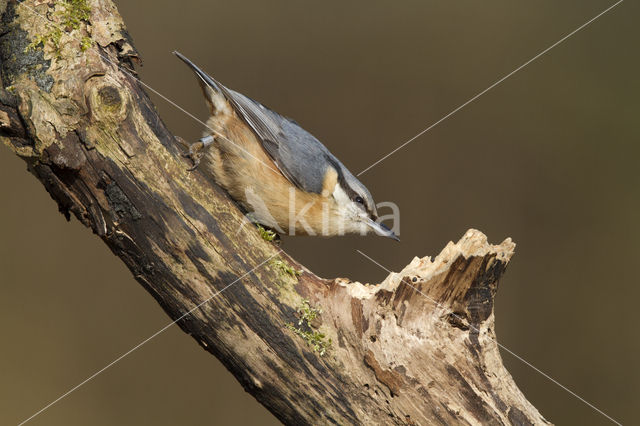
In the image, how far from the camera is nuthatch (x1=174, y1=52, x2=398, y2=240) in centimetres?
205

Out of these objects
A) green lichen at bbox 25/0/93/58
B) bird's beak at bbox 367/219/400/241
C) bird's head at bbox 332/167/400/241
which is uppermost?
green lichen at bbox 25/0/93/58

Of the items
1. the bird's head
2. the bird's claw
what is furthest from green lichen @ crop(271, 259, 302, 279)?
the bird's head

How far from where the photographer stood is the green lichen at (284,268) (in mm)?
1784

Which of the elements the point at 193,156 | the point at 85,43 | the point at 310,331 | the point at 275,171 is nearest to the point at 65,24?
the point at 85,43

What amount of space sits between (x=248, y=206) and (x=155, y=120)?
448 mm

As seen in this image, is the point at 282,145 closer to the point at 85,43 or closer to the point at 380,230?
the point at 380,230

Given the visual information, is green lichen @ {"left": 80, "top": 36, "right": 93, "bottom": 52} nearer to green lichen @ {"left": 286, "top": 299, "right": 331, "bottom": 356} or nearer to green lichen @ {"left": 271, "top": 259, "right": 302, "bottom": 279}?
green lichen @ {"left": 271, "top": 259, "right": 302, "bottom": 279}

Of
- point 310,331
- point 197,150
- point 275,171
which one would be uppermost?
point 197,150

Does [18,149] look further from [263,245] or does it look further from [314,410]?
[314,410]

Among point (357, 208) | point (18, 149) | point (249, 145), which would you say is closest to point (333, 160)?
point (357, 208)

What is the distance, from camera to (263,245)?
180cm

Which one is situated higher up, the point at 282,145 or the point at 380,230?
the point at 282,145

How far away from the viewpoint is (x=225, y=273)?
65.7 inches

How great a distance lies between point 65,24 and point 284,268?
0.98 metres
